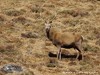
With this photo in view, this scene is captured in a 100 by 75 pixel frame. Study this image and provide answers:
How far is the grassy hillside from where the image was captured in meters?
18.0

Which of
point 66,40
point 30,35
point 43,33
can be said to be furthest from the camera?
point 43,33

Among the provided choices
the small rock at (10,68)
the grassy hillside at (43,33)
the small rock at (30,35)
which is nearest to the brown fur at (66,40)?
the grassy hillside at (43,33)

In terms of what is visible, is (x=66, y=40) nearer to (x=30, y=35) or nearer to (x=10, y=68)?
(x=10, y=68)

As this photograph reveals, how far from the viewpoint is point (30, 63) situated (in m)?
18.1

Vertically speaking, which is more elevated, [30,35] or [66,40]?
[66,40]

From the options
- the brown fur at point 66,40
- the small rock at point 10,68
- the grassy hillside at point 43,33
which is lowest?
the grassy hillside at point 43,33

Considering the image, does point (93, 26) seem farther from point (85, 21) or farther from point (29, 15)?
point (29, 15)

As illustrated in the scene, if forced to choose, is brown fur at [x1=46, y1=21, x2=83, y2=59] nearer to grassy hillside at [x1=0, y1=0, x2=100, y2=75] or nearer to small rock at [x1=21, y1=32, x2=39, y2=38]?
grassy hillside at [x1=0, y1=0, x2=100, y2=75]

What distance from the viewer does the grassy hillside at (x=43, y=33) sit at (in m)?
18.0

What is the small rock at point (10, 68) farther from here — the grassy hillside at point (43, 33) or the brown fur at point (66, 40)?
the brown fur at point (66, 40)

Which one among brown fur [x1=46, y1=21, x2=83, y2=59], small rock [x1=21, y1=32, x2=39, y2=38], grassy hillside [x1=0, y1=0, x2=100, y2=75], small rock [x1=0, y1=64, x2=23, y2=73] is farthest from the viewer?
small rock [x1=21, y1=32, x2=39, y2=38]

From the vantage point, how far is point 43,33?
79.2 feet

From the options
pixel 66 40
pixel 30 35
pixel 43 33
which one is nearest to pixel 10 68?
pixel 66 40

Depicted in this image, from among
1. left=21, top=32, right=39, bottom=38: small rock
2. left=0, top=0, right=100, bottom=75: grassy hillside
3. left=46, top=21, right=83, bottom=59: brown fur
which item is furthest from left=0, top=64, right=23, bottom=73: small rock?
left=21, top=32, right=39, bottom=38: small rock
